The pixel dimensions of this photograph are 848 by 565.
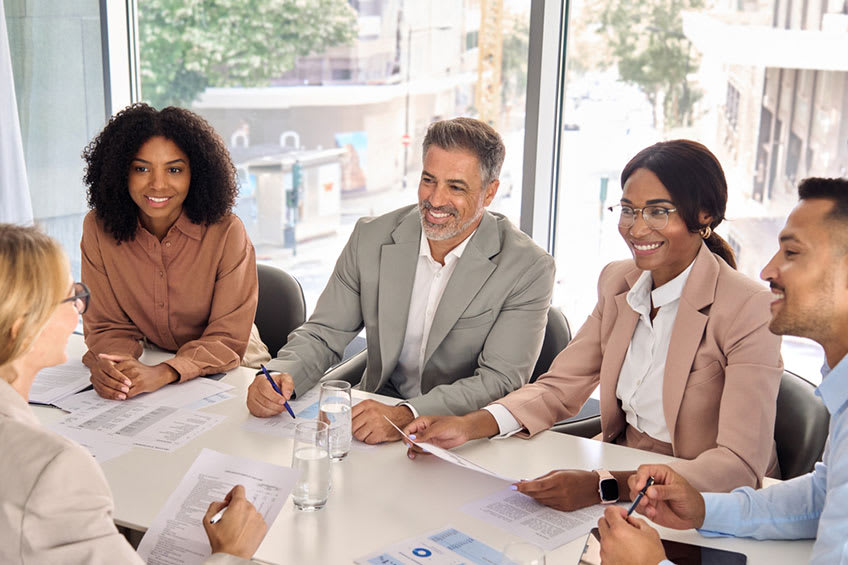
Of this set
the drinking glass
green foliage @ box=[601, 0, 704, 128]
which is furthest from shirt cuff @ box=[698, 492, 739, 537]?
green foliage @ box=[601, 0, 704, 128]

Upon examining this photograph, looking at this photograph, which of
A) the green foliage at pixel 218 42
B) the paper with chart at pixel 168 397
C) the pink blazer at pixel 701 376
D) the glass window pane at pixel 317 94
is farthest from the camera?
the green foliage at pixel 218 42

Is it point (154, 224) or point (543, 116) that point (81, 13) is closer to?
point (154, 224)

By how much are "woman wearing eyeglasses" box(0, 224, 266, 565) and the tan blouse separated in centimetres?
125

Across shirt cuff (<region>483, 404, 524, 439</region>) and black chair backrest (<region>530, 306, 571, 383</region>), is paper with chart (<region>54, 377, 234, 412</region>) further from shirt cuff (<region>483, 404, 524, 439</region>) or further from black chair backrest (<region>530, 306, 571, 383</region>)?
black chair backrest (<region>530, 306, 571, 383</region>)

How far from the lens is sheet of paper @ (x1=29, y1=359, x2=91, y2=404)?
2.28m

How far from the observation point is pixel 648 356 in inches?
88.9

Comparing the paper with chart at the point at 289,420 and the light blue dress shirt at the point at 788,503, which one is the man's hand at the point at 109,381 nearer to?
the paper with chart at the point at 289,420

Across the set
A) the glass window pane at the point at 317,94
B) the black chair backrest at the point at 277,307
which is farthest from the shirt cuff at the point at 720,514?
the glass window pane at the point at 317,94

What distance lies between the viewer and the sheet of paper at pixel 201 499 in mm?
1638

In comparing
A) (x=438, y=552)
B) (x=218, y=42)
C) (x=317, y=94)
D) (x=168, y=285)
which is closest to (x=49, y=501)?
(x=438, y=552)

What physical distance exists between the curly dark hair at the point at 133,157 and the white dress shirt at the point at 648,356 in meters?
1.47

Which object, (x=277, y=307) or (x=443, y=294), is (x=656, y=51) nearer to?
(x=443, y=294)

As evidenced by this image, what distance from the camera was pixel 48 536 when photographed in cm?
125

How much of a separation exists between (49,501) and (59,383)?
4.16ft
